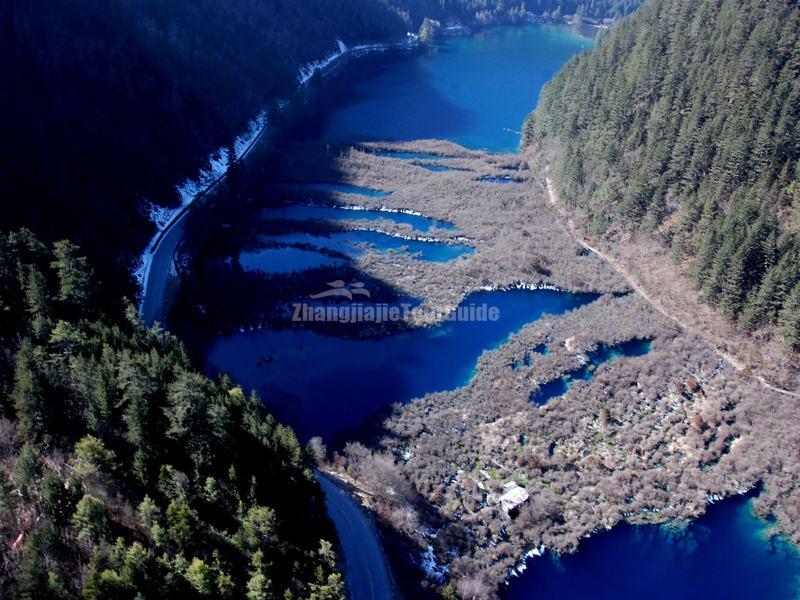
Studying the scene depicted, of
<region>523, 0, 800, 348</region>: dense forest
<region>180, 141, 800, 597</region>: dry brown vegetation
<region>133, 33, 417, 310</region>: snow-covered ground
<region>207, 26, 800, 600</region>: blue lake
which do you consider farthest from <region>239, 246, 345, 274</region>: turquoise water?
<region>523, 0, 800, 348</region>: dense forest

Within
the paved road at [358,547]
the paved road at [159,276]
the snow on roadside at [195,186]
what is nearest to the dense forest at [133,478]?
the paved road at [358,547]

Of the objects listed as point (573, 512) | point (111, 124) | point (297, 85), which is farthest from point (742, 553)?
point (297, 85)

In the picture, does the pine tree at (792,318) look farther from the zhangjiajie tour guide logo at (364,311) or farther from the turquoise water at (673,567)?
the zhangjiajie tour guide logo at (364,311)

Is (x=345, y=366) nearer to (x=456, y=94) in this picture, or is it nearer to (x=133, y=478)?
(x=133, y=478)

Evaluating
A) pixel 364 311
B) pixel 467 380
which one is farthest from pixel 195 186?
pixel 467 380

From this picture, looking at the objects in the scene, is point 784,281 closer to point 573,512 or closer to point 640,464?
point 640,464

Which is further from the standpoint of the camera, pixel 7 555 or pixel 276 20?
pixel 276 20
